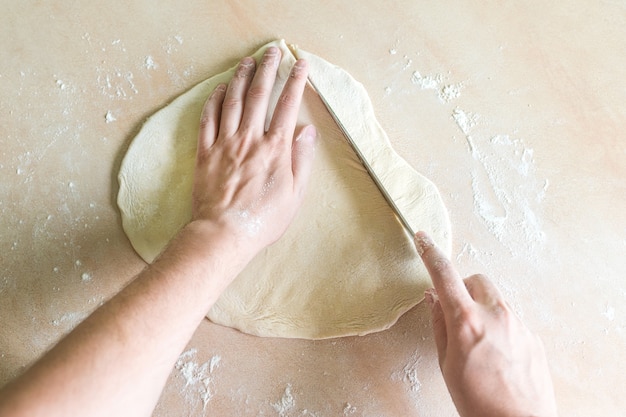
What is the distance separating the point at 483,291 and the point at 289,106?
0.67 metres

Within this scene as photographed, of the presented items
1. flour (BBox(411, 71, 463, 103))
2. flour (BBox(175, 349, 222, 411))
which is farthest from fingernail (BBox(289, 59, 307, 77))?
flour (BBox(175, 349, 222, 411))

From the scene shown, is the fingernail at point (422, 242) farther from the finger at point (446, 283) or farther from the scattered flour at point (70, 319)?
the scattered flour at point (70, 319)

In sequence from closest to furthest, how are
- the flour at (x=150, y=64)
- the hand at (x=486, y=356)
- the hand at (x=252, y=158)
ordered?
the hand at (x=486, y=356), the hand at (x=252, y=158), the flour at (x=150, y=64)

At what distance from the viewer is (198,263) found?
1063 mm

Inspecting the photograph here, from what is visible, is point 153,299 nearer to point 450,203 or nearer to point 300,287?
point 300,287

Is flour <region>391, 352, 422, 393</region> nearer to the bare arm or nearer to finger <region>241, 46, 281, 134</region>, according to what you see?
the bare arm

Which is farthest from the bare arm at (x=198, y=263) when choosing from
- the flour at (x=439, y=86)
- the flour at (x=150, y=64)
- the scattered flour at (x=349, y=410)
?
the scattered flour at (x=349, y=410)

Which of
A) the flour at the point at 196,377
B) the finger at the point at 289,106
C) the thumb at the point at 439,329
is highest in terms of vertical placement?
the finger at the point at 289,106

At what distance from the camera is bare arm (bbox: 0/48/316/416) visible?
84cm

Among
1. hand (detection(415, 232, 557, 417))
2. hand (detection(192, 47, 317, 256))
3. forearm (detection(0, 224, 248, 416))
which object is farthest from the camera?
hand (detection(192, 47, 317, 256))

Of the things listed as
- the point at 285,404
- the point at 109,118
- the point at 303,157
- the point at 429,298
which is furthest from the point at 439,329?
the point at 109,118

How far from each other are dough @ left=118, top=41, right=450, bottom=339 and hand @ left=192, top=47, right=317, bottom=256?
0.07m

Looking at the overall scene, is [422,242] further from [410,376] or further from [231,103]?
[231,103]

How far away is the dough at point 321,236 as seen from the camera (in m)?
1.29
